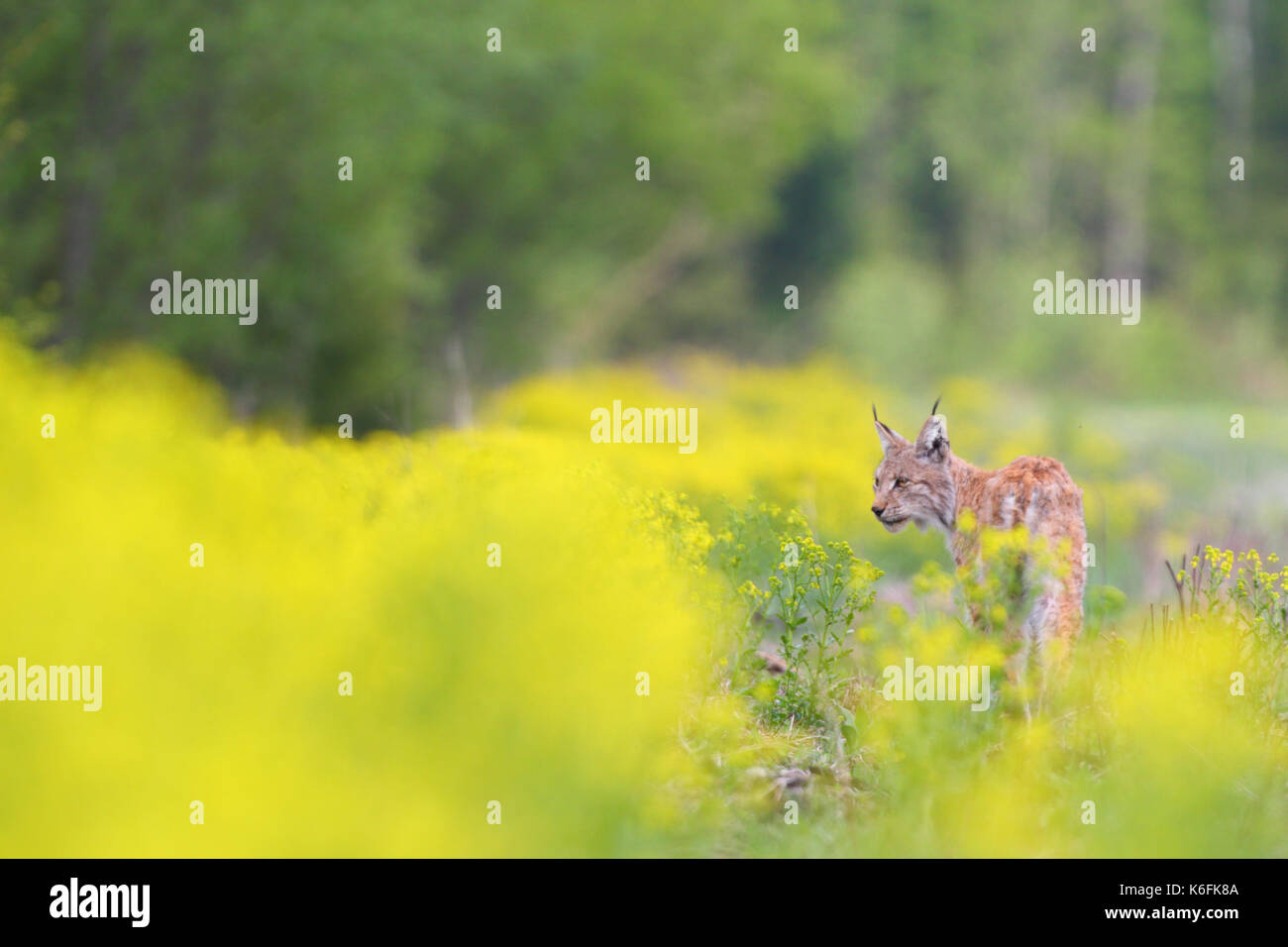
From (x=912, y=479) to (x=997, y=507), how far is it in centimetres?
45

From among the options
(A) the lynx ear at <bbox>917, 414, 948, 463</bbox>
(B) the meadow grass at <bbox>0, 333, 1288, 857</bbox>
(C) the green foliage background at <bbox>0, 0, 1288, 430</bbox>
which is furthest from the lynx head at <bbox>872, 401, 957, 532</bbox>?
(C) the green foliage background at <bbox>0, 0, 1288, 430</bbox>

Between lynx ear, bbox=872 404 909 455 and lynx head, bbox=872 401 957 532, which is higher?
lynx ear, bbox=872 404 909 455

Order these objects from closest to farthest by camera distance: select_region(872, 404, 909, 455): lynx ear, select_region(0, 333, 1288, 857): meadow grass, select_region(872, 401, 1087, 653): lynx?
select_region(0, 333, 1288, 857): meadow grass
select_region(872, 401, 1087, 653): lynx
select_region(872, 404, 909, 455): lynx ear

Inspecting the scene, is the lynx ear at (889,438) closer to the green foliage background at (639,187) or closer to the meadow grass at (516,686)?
the meadow grass at (516,686)

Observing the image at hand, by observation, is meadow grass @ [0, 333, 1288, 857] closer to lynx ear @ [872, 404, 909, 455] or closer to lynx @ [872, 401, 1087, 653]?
lynx @ [872, 401, 1087, 653]

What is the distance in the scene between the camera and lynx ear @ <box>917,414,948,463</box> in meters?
7.82

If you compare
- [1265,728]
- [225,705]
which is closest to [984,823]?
[1265,728]

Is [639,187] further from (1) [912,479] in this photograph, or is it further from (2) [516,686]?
(2) [516,686]

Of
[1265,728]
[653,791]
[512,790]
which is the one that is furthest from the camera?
[1265,728]

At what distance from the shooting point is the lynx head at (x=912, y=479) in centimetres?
794

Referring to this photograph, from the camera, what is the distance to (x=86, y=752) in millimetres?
4688

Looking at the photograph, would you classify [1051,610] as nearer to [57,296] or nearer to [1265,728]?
[1265,728]
